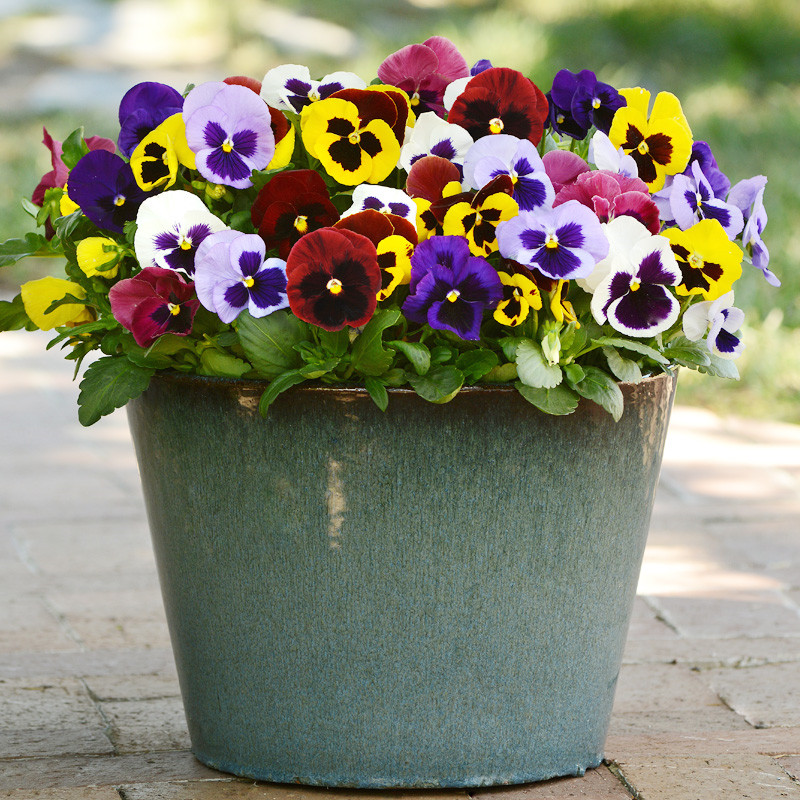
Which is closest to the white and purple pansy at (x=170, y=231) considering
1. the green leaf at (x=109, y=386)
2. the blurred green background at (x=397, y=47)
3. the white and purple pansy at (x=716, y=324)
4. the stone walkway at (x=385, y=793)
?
the green leaf at (x=109, y=386)

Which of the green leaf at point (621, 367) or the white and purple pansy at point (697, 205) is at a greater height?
the white and purple pansy at point (697, 205)

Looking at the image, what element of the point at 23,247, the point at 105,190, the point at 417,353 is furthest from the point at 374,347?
the point at 23,247

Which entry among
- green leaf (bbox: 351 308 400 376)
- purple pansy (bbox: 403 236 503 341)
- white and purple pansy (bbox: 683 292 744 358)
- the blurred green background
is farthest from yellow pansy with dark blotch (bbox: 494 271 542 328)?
the blurred green background

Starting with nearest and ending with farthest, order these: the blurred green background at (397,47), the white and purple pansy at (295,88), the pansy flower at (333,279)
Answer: the pansy flower at (333,279) < the white and purple pansy at (295,88) < the blurred green background at (397,47)

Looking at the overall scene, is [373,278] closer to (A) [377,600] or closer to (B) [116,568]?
(A) [377,600]

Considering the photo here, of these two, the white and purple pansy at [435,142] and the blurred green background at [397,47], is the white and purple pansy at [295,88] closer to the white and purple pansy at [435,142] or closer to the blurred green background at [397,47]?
the white and purple pansy at [435,142]

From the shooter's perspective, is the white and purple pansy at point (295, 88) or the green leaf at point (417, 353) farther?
the white and purple pansy at point (295, 88)

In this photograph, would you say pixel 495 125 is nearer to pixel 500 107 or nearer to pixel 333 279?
pixel 500 107

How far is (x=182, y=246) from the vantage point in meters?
1.32

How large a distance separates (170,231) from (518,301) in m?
0.40

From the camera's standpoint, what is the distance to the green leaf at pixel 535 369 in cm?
127

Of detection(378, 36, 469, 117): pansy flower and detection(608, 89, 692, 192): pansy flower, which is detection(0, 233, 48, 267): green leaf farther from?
detection(608, 89, 692, 192): pansy flower

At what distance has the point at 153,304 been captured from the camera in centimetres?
131

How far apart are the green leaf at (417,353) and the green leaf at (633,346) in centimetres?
19
